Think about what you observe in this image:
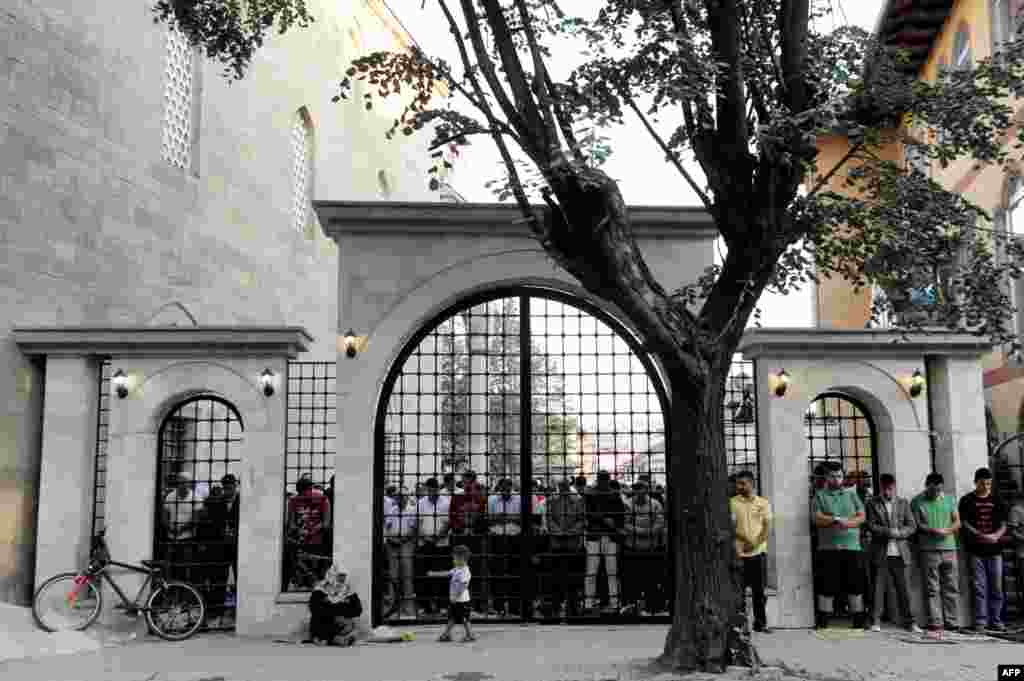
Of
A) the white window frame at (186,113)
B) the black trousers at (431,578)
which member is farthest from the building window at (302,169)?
the black trousers at (431,578)

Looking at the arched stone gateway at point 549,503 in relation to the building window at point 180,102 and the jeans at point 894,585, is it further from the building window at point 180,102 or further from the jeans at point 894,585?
the building window at point 180,102

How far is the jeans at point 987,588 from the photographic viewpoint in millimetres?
12188

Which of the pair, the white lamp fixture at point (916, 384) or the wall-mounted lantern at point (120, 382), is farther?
the white lamp fixture at point (916, 384)

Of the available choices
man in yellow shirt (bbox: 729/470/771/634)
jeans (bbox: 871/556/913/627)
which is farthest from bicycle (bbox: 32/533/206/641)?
jeans (bbox: 871/556/913/627)

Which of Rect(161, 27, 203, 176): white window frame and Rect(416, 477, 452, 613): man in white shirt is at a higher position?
Rect(161, 27, 203, 176): white window frame

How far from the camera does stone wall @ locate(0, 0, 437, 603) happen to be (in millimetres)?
13961

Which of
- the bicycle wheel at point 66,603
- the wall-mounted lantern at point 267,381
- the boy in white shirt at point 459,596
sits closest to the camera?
the boy in white shirt at point 459,596

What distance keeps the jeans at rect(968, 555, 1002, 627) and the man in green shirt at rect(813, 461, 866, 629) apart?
4.29 ft

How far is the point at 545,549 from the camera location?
1275cm

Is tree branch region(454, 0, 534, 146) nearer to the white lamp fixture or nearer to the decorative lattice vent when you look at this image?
the white lamp fixture

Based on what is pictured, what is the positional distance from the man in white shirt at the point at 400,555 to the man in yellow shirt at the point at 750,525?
3.94 metres

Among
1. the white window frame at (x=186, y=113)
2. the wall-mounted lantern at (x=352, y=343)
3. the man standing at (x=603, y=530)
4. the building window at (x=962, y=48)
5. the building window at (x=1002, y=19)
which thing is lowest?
the man standing at (x=603, y=530)

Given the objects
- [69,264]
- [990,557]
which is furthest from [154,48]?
[990,557]

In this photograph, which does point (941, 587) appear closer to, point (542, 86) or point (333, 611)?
point (333, 611)
